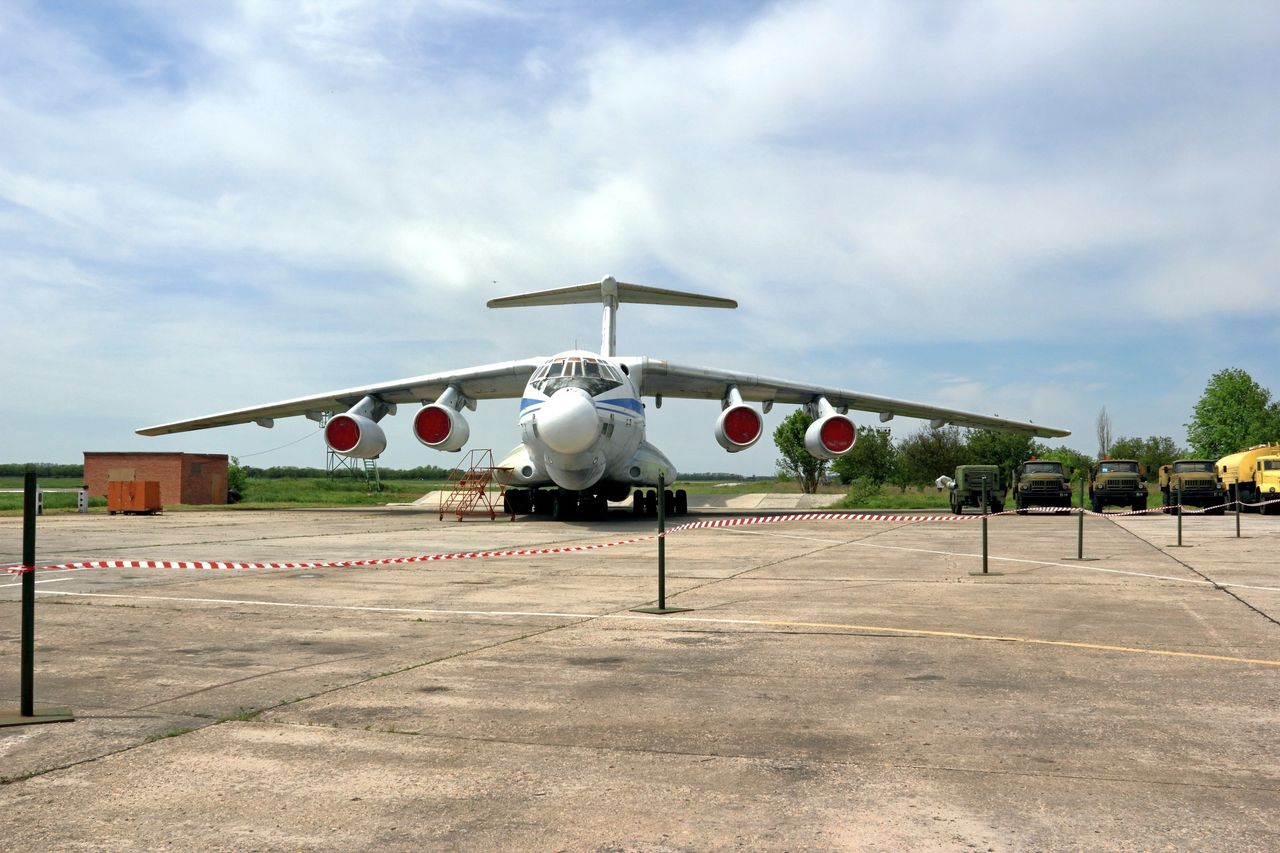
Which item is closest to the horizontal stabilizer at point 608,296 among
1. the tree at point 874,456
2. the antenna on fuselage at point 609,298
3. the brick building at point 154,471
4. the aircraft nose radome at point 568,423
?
the antenna on fuselage at point 609,298

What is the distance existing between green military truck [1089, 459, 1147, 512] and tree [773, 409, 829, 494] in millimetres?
33490

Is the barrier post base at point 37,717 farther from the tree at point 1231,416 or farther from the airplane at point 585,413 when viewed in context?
the tree at point 1231,416

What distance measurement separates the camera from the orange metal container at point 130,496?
27.9m

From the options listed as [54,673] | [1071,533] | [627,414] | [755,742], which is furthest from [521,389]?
[755,742]

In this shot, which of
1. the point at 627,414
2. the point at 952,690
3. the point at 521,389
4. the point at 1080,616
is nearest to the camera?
the point at 952,690

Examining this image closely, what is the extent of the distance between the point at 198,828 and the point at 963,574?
924cm

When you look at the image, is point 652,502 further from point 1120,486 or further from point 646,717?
point 646,717

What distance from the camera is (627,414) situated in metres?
21.2

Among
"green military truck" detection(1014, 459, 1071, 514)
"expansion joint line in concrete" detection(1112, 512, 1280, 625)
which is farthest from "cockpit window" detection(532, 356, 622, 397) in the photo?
"green military truck" detection(1014, 459, 1071, 514)

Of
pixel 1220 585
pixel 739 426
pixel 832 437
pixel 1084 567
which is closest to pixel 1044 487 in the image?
pixel 832 437

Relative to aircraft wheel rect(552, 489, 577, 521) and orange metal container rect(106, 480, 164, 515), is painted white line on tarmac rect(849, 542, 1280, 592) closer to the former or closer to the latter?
aircraft wheel rect(552, 489, 577, 521)

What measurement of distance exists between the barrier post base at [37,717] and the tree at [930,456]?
56.1 metres

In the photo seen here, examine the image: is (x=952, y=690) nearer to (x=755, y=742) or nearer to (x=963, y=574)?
(x=755, y=742)

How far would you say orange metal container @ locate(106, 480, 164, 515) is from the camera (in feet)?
91.6
